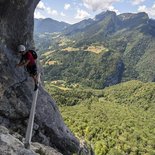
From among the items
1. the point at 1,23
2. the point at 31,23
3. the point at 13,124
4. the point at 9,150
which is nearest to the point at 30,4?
the point at 31,23

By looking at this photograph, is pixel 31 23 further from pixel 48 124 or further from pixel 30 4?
→ pixel 48 124

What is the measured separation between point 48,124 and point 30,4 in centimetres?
869

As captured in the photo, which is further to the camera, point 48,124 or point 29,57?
point 48,124

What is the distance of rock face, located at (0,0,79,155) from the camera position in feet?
65.7

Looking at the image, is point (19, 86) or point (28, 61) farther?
point (19, 86)

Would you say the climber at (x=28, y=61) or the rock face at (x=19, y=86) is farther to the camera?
the rock face at (x=19, y=86)

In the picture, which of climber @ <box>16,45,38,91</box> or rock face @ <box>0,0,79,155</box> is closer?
climber @ <box>16,45,38,91</box>

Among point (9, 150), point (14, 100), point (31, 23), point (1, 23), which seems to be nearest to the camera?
point (9, 150)

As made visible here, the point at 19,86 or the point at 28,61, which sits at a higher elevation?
the point at 28,61

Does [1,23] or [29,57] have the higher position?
[1,23]

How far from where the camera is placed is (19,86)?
2164 centimetres

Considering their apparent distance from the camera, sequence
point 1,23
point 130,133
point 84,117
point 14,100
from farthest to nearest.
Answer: point 84,117 < point 130,133 < point 14,100 < point 1,23

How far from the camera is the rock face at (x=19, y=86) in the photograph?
2003 centimetres

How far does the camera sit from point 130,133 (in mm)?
177250
